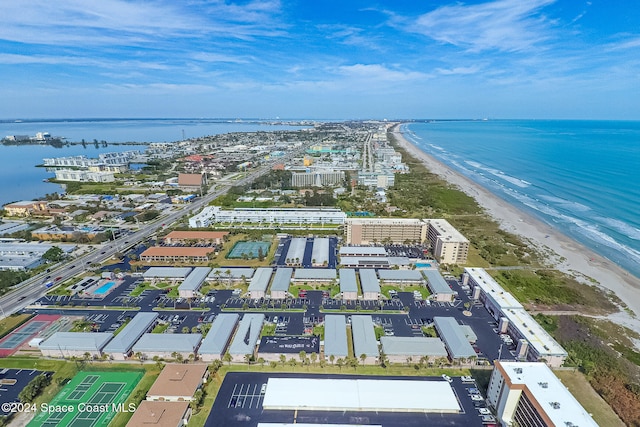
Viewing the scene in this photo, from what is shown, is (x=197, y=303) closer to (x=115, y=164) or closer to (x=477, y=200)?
(x=477, y=200)

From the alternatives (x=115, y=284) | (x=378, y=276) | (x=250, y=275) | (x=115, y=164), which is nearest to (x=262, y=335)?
(x=250, y=275)

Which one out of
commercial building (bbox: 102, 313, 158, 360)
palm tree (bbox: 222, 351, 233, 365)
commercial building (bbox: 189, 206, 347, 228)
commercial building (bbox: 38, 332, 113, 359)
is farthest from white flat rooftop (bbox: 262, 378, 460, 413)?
commercial building (bbox: 189, 206, 347, 228)

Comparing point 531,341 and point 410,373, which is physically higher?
point 531,341

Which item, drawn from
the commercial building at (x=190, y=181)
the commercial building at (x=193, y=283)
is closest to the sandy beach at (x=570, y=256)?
the commercial building at (x=193, y=283)

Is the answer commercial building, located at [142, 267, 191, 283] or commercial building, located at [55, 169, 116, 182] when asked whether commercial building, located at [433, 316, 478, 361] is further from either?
commercial building, located at [55, 169, 116, 182]

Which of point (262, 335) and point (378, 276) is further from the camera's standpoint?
point (378, 276)

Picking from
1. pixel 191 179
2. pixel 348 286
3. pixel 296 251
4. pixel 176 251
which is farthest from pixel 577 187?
pixel 191 179

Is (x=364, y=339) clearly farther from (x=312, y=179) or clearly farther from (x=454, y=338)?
(x=312, y=179)
